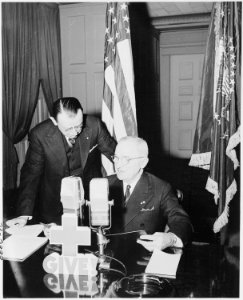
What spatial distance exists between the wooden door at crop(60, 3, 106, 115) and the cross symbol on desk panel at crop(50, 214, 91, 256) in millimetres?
4392

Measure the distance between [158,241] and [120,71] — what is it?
2.32m

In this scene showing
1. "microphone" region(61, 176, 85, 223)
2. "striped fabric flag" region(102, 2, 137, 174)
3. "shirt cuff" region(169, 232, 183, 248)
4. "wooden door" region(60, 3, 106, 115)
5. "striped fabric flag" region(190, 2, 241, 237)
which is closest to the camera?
"microphone" region(61, 176, 85, 223)

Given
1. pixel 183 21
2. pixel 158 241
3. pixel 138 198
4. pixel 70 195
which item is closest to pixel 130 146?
pixel 138 198

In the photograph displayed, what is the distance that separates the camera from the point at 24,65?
493 centimetres

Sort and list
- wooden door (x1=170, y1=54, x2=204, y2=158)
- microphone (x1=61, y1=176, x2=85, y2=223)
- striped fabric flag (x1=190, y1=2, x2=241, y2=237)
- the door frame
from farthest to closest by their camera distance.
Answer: wooden door (x1=170, y1=54, x2=204, y2=158)
the door frame
striped fabric flag (x1=190, y1=2, x2=241, y2=237)
microphone (x1=61, y1=176, x2=85, y2=223)

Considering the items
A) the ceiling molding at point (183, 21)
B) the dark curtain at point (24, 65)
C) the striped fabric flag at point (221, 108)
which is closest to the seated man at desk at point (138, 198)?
the striped fabric flag at point (221, 108)

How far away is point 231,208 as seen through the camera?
3553 mm

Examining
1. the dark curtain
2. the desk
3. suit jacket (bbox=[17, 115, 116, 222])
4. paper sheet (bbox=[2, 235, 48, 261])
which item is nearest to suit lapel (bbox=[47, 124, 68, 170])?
suit jacket (bbox=[17, 115, 116, 222])

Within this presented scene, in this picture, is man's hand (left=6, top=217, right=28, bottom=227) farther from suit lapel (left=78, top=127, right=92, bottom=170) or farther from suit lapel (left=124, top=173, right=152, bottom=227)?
suit lapel (left=78, top=127, right=92, bottom=170)

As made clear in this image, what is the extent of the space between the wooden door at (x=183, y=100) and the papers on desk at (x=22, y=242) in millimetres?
7313

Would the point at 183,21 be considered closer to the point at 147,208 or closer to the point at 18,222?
the point at 147,208

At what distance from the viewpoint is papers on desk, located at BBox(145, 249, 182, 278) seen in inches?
58.2

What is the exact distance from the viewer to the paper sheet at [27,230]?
1.98 meters

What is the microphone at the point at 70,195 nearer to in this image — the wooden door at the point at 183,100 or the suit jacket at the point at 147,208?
the suit jacket at the point at 147,208
